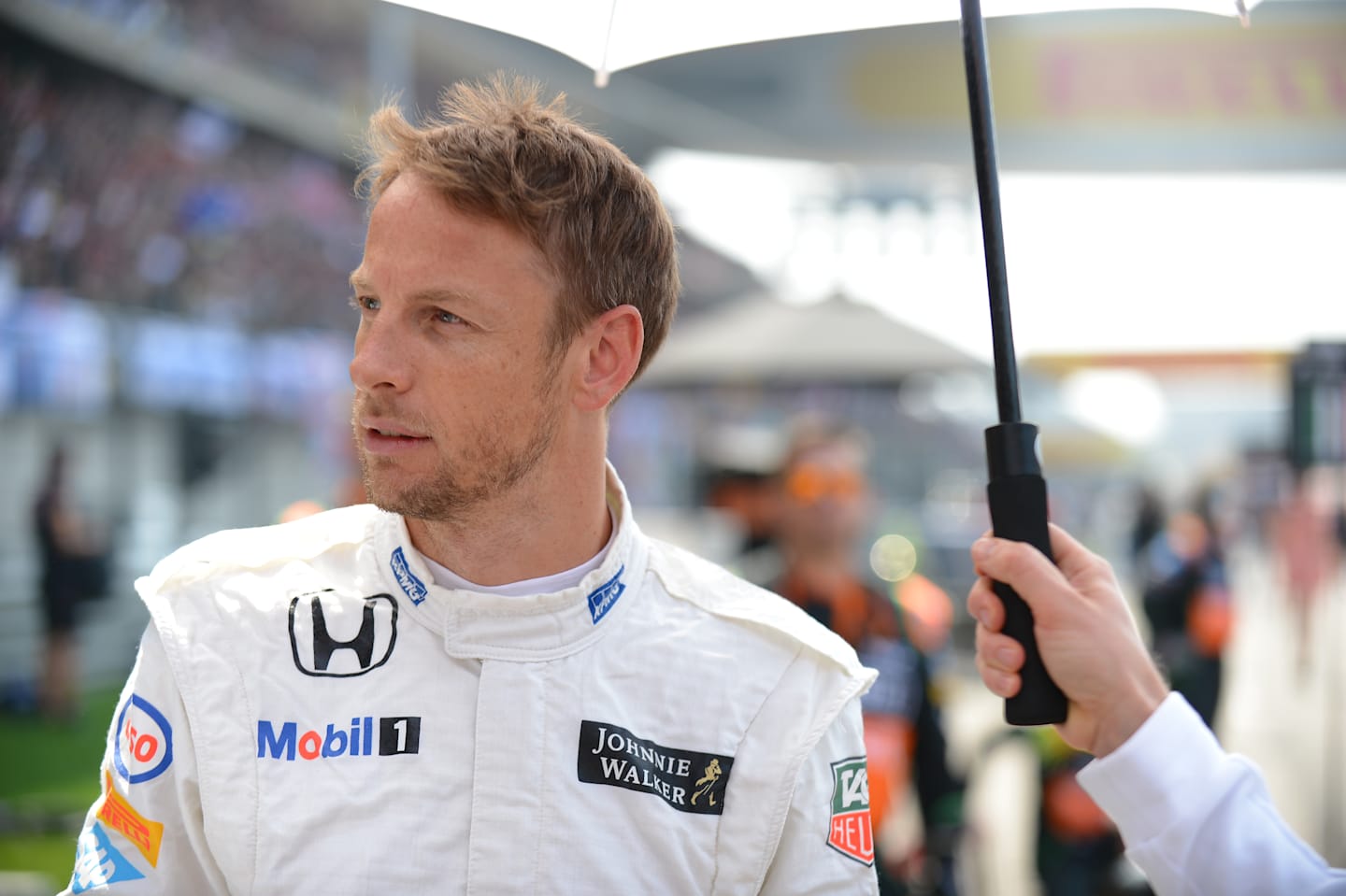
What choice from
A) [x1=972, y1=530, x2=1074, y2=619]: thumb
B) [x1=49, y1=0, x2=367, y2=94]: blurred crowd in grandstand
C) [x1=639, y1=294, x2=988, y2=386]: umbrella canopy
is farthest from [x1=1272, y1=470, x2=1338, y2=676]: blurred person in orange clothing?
[x1=49, y1=0, x2=367, y2=94]: blurred crowd in grandstand

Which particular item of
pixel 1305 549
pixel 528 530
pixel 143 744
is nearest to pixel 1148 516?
pixel 1305 549

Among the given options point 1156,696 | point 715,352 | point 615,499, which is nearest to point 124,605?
point 715,352

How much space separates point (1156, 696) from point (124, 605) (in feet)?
34.6

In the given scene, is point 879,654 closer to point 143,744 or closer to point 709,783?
point 709,783

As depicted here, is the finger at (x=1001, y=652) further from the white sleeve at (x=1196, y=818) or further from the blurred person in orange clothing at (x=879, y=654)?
the blurred person in orange clothing at (x=879, y=654)

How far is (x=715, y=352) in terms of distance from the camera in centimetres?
708

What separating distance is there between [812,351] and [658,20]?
15.9ft

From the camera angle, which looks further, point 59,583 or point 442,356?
point 59,583

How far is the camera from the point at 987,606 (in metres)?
1.61

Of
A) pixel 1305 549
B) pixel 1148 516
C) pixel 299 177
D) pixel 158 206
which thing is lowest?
pixel 1305 549

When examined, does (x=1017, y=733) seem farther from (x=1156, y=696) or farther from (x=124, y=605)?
(x=124, y=605)

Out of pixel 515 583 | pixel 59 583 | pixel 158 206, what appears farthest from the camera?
pixel 158 206

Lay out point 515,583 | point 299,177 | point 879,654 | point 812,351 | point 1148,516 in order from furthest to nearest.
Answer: point 299,177 < point 1148,516 < point 812,351 < point 879,654 < point 515,583

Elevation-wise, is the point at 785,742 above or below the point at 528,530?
below
